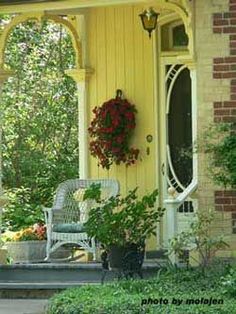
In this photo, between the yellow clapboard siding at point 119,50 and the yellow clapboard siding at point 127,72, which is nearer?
the yellow clapboard siding at point 127,72

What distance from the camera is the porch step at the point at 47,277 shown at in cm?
974

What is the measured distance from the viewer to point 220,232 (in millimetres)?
9219

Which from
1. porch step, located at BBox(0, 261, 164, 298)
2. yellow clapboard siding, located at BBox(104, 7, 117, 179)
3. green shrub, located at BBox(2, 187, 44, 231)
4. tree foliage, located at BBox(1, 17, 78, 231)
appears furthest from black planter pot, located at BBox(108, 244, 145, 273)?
tree foliage, located at BBox(1, 17, 78, 231)

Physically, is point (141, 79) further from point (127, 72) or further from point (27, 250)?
point (27, 250)

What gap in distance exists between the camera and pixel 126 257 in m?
8.92

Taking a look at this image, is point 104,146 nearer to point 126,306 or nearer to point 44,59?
point 126,306

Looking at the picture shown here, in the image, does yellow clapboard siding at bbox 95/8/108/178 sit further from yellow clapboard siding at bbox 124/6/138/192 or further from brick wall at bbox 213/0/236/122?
brick wall at bbox 213/0/236/122

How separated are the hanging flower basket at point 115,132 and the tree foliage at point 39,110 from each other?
22.1ft

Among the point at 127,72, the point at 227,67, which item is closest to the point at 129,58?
the point at 127,72

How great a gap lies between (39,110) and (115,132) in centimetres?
801

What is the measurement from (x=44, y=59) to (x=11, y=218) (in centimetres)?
527

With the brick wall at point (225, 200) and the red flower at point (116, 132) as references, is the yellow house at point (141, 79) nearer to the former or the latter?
the red flower at point (116, 132)

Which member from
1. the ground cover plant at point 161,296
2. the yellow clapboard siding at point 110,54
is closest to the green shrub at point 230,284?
the ground cover plant at point 161,296

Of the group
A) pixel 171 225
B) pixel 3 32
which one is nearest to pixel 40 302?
pixel 171 225
